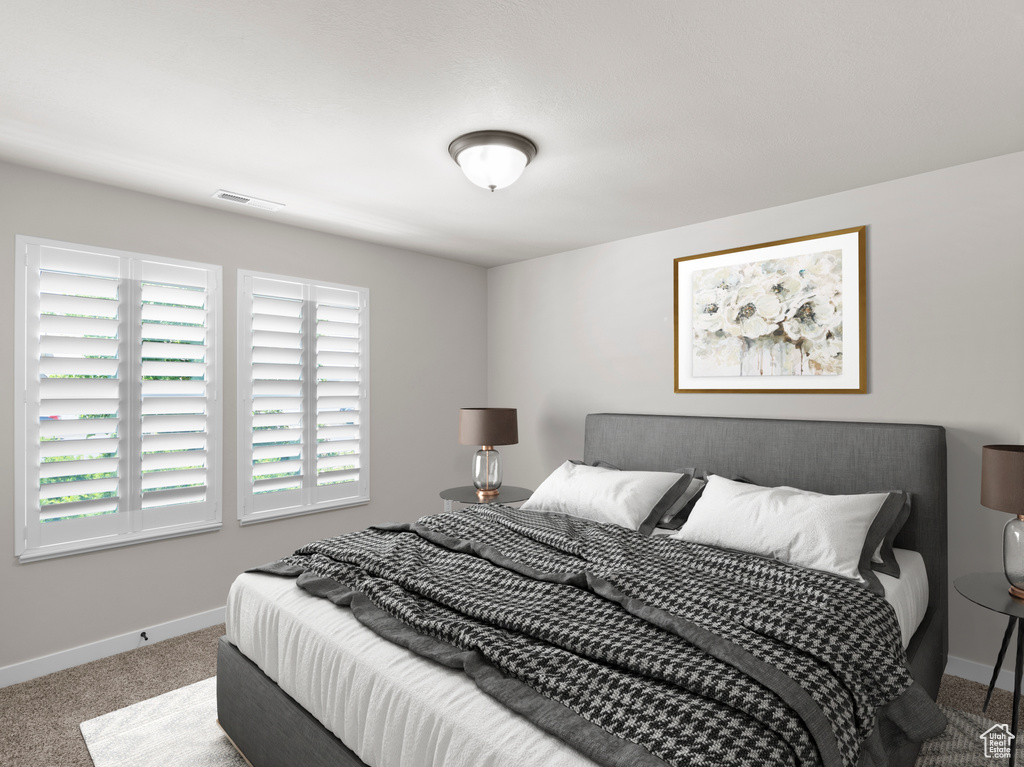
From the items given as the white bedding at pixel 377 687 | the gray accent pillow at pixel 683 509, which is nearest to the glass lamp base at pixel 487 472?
the gray accent pillow at pixel 683 509

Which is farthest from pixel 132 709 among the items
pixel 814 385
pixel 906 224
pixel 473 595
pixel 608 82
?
pixel 906 224

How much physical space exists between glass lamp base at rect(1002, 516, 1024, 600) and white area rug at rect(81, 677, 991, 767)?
1.98ft

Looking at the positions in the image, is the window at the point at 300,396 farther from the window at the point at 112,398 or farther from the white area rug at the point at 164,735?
the white area rug at the point at 164,735

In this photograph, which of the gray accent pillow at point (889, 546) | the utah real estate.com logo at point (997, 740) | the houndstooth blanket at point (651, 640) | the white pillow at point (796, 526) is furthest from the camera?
the gray accent pillow at point (889, 546)

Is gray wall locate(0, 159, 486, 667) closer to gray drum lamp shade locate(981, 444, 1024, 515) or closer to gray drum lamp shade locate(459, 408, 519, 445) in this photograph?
gray drum lamp shade locate(459, 408, 519, 445)

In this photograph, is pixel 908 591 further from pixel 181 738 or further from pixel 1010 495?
pixel 181 738

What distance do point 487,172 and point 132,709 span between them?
269 cm

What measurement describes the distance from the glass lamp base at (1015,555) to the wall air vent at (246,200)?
3.61 metres

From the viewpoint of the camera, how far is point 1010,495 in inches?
80.5

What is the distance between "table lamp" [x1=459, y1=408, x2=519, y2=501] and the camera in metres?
3.83

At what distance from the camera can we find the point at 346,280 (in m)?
3.85

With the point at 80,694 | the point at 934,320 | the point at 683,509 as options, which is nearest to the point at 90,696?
the point at 80,694

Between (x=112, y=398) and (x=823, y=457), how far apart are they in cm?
355

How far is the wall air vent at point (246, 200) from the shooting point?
2988 millimetres
